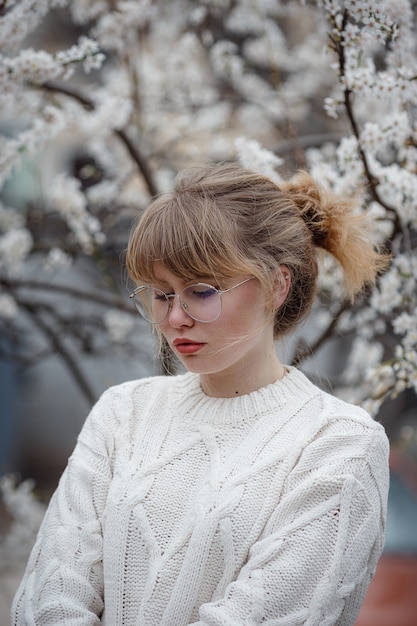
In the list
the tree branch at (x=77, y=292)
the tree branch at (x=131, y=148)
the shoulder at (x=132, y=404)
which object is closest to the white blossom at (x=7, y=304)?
the tree branch at (x=77, y=292)

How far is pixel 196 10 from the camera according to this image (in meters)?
3.80

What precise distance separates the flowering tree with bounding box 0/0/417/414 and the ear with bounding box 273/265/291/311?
430mm

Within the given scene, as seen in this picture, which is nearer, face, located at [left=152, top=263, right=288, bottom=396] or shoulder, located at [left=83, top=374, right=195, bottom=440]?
face, located at [left=152, top=263, right=288, bottom=396]

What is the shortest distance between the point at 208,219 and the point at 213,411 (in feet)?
1.42

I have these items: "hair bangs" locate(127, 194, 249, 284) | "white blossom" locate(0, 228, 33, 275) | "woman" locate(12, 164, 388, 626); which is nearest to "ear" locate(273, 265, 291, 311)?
"woman" locate(12, 164, 388, 626)

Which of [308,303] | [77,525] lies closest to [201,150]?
[308,303]

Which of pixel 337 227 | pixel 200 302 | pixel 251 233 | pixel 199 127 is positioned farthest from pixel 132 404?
pixel 199 127

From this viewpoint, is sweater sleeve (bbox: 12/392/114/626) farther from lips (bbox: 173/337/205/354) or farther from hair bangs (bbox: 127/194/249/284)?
hair bangs (bbox: 127/194/249/284)

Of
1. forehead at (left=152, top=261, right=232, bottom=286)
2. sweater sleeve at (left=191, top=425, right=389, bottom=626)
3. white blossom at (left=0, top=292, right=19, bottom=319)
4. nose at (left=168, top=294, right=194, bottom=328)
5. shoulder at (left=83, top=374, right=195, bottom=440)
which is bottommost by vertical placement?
sweater sleeve at (left=191, top=425, right=389, bottom=626)

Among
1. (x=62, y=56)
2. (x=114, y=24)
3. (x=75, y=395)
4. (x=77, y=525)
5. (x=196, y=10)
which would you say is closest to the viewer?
(x=77, y=525)

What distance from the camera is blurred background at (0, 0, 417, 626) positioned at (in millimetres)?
2275

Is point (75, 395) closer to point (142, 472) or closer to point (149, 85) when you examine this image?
point (149, 85)

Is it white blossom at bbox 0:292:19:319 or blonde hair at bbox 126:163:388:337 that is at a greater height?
blonde hair at bbox 126:163:388:337

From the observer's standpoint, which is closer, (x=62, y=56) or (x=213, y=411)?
(x=213, y=411)
